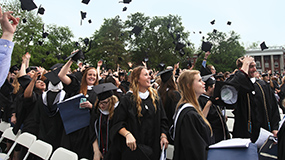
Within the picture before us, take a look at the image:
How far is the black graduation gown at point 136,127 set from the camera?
2.57 m

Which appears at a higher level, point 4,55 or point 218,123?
point 4,55

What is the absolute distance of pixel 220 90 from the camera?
277cm

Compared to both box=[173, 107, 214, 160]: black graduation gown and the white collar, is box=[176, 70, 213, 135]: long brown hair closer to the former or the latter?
box=[173, 107, 214, 160]: black graduation gown

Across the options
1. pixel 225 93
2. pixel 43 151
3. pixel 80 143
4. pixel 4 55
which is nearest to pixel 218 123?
pixel 225 93

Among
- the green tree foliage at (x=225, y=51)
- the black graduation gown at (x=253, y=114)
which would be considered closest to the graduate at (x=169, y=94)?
the black graduation gown at (x=253, y=114)

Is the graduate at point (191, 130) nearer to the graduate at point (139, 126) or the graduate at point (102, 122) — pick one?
the graduate at point (139, 126)

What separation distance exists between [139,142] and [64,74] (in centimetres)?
178

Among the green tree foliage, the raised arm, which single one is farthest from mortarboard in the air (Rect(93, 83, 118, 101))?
the green tree foliage

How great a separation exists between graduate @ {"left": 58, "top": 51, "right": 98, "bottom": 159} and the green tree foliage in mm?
43006

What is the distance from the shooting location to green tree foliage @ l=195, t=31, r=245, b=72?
4472 centimetres

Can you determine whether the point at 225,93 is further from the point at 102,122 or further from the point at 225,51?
the point at 225,51

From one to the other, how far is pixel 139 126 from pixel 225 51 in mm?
47175

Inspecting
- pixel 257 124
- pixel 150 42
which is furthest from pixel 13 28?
pixel 150 42

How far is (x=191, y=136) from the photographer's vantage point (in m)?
1.91
